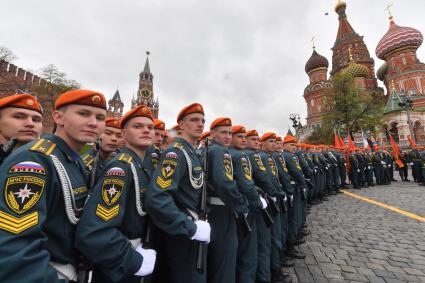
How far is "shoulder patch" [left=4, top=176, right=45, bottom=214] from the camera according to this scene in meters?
1.07

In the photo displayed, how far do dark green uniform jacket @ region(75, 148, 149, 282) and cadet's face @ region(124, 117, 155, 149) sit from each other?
0.36m

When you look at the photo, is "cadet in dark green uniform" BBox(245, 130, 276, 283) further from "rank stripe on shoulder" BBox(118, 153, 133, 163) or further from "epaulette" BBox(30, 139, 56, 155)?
"epaulette" BBox(30, 139, 56, 155)

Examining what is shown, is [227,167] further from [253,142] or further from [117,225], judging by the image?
[253,142]

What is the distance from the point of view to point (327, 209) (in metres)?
8.11

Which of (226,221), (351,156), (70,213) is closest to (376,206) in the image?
(351,156)

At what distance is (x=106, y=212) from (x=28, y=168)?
0.55 meters

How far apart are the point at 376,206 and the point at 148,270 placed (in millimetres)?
9480

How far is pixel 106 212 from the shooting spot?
4.87 ft

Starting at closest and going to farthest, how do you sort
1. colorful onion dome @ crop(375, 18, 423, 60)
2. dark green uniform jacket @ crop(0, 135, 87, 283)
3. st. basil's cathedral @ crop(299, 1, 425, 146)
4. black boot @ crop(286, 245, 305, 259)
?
dark green uniform jacket @ crop(0, 135, 87, 283)
black boot @ crop(286, 245, 305, 259)
st. basil's cathedral @ crop(299, 1, 425, 146)
colorful onion dome @ crop(375, 18, 423, 60)

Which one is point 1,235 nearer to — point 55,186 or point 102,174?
point 55,186

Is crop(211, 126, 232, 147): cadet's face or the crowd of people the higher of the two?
crop(211, 126, 232, 147): cadet's face

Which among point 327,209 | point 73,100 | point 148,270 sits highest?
point 73,100

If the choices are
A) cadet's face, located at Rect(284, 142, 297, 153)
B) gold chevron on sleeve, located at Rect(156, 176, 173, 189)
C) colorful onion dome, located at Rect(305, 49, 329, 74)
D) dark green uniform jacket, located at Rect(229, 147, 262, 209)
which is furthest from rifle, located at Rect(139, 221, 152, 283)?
colorful onion dome, located at Rect(305, 49, 329, 74)

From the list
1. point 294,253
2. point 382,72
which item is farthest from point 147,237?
point 382,72
